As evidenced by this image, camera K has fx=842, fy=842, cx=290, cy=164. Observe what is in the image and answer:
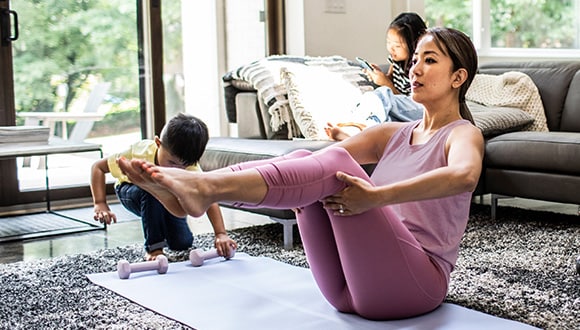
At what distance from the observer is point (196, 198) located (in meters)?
1.74

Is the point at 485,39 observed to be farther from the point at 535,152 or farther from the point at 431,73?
the point at 431,73

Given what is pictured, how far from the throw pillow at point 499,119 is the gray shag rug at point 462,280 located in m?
0.49

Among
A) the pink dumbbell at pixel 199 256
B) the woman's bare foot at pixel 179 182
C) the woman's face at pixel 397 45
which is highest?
the woman's face at pixel 397 45

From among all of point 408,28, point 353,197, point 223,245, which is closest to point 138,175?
point 353,197

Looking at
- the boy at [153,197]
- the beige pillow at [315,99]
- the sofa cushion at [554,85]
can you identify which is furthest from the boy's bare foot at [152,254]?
the sofa cushion at [554,85]

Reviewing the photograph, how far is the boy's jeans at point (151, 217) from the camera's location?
3016mm

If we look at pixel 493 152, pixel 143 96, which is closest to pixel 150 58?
pixel 143 96

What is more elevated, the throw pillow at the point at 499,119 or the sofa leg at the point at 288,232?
the throw pillow at the point at 499,119

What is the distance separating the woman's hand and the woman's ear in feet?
1.31

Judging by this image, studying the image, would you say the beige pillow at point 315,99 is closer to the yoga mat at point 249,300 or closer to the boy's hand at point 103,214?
the yoga mat at point 249,300

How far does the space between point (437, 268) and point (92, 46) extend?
126 inches

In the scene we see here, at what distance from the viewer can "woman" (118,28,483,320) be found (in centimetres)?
181

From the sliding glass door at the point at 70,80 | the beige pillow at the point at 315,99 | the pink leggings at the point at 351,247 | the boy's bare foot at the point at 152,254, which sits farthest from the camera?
the sliding glass door at the point at 70,80

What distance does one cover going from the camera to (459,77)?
2102 millimetres
